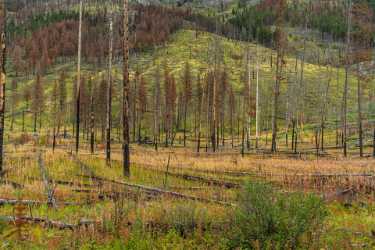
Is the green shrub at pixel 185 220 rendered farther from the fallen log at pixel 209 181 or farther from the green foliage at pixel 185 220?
the fallen log at pixel 209 181

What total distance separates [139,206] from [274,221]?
12.0 feet

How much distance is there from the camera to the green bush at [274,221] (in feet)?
24.7

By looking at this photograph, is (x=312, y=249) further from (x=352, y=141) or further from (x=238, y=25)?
(x=238, y=25)

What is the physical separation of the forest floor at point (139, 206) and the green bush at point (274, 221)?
1.33 ft

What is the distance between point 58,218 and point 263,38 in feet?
→ 532

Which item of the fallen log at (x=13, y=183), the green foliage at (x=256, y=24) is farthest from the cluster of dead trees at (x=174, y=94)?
the green foliage at (x=256, y=24)

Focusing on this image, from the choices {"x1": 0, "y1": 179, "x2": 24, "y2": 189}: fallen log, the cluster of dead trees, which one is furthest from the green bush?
the cluster of dead trees

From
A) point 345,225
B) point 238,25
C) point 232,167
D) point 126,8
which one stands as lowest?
point 232,167

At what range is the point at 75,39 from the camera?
162 metres

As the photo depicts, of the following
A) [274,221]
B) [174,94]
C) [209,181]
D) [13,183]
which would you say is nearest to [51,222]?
[274,221]

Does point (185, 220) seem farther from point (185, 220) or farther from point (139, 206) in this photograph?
point (139, 206)

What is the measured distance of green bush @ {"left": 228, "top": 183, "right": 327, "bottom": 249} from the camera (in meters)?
7.52

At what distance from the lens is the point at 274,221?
303 inches

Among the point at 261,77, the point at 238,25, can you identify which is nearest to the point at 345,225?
the point at 261,77
